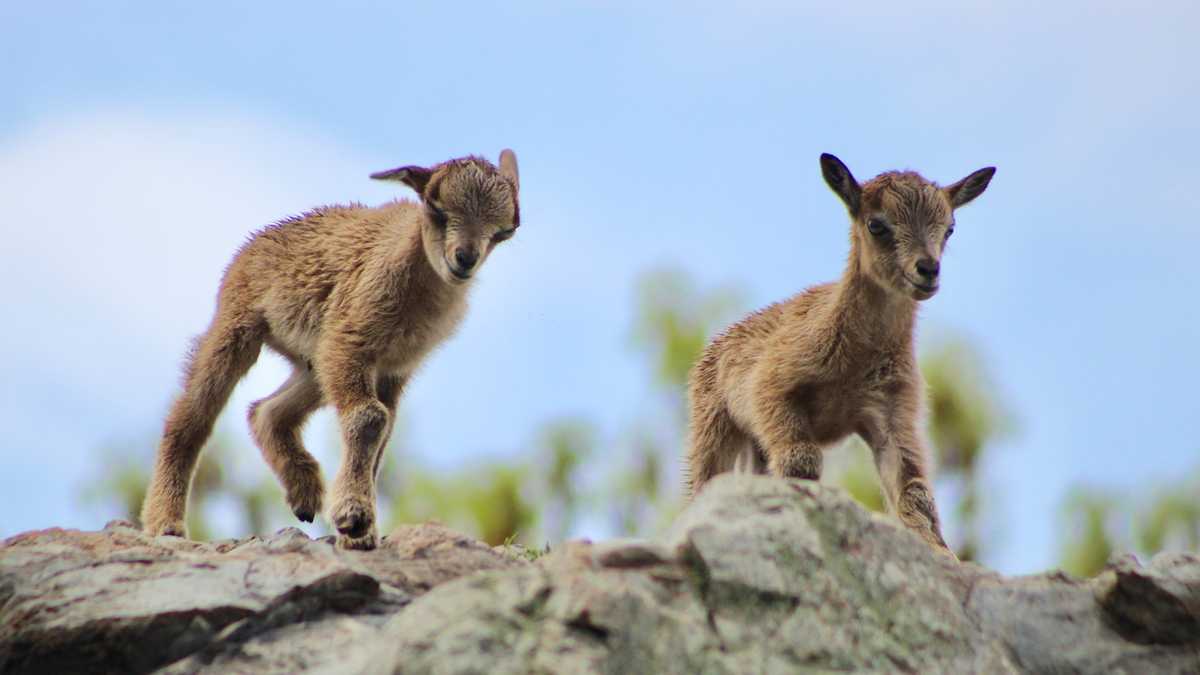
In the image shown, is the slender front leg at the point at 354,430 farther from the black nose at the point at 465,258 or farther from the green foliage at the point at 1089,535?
the green foliage at the point at 1089,535

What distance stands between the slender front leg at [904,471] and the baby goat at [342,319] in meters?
3.39

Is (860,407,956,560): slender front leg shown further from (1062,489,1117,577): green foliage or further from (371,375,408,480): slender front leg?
(1062,489,1117,577): green foliage

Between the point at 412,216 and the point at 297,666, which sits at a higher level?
the point at 412,216

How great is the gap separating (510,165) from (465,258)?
1714 millimetres

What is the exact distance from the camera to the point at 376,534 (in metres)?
10.0

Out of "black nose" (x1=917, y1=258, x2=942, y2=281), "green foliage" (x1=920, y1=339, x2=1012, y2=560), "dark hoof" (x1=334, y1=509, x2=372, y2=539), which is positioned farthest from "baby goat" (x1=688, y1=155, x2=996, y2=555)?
"green foliage" (x1=920, y1=339, x2=1012, y2=560)

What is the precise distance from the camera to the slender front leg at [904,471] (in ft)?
34.9

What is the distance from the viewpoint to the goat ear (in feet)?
39.8

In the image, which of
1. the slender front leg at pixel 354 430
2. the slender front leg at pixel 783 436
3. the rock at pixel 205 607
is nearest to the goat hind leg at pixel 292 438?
the slender front leg at pixel 354 430

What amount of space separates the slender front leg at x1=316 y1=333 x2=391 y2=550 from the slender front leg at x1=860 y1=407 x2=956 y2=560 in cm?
389

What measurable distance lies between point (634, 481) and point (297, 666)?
53.1 ft

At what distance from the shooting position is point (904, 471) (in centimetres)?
1101

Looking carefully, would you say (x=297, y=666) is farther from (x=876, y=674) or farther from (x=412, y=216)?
(x=412, y=216)

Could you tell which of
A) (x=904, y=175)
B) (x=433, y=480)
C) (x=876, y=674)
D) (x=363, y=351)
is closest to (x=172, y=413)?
(x=363, y=351)
